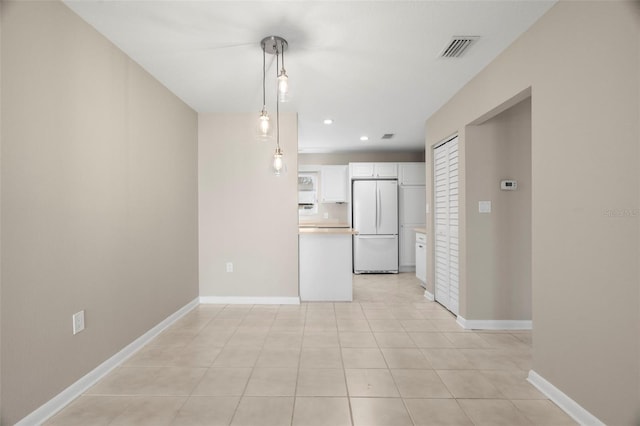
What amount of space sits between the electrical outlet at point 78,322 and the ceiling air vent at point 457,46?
10.4ft

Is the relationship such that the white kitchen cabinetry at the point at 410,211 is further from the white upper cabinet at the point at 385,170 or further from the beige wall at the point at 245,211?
the beige wall at the point at 245,211

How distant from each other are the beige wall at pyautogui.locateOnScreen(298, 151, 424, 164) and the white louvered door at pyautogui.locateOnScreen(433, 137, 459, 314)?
102 inches

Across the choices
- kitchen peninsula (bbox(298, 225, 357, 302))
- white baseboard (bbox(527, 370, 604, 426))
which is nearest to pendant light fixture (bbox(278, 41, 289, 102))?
kitchen peninsula (bbox(298, 225, 357, 302))

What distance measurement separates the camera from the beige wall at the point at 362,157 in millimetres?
6605

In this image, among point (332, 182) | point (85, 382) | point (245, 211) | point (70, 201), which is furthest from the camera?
point (332, 182)

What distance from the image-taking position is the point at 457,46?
7.77 feet

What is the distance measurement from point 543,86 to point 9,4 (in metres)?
3.05

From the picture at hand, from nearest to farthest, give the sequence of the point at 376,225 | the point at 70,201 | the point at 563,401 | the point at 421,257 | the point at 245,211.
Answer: the point at 563,401
the point at 70,201
the point at 245,211
the point at 421,257
the point at 376,225

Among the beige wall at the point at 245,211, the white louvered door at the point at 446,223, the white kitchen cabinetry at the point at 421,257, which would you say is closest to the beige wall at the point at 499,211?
A: the white louvered door at the point at 446,223

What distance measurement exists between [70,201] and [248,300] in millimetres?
2467

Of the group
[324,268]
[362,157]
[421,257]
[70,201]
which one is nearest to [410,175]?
[362,157]

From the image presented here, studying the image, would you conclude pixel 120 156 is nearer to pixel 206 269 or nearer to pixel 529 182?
pixel 206 269

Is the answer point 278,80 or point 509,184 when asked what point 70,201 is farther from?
point 509,184

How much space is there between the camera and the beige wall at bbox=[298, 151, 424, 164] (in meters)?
6.61
